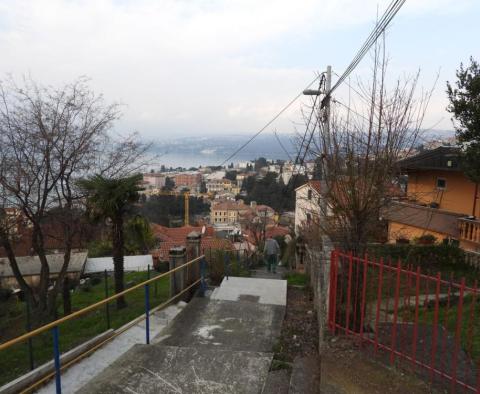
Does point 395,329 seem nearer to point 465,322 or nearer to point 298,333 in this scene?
point 298,333

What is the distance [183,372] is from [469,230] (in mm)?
13887

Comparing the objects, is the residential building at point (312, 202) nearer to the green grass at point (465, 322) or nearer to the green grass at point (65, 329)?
the green grass at point (465, 322)

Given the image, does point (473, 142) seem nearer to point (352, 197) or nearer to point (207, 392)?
point (352, 197)

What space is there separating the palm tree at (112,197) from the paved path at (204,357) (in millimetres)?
5103

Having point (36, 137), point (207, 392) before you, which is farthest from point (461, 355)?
point (36, 137)

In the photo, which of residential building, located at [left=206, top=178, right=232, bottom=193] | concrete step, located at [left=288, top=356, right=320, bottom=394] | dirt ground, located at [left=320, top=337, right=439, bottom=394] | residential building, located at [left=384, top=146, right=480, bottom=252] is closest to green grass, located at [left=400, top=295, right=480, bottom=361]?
dirt ground, located at [left=320, top=337, right=439, bottom=394]

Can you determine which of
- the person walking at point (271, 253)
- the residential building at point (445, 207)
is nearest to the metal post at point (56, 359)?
the person walking at point (271, 253)

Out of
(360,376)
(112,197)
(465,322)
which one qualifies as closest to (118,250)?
(112,197)

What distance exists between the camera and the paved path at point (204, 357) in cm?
417

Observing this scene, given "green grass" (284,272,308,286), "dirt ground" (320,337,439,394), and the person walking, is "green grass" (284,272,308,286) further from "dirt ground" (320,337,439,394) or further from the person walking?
"dirt ground" (320,337,439,394)

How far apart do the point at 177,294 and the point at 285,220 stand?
192ft

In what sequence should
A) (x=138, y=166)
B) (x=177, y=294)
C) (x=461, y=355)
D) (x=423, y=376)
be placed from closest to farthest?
(x=423, y=376)
(x=461, y=355)
(x=177, y=294)
(x=138, y=166)

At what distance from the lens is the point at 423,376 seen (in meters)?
3.87

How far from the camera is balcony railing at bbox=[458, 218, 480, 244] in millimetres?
14295
